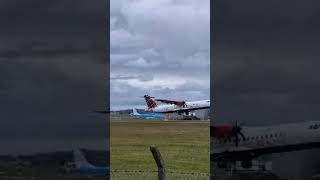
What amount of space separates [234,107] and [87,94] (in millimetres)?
1897

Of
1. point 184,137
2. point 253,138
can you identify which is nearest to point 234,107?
point 253,138

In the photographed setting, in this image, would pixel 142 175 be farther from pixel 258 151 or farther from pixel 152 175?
pixel 258 151

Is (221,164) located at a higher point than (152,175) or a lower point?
higher

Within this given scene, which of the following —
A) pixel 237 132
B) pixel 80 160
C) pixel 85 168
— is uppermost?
pixel 237 132

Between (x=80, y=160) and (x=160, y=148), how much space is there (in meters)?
5.85

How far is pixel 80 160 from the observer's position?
7969mm

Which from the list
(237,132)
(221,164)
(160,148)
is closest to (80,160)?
(221,164)

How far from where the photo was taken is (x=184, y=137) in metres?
18.9

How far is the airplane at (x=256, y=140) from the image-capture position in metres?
7.96

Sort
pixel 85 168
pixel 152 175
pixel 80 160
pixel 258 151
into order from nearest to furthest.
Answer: pixel 80 160, pixel 85 168, pixel 258 151, pixel 152 175

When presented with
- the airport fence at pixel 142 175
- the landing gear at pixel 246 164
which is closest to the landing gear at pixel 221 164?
the landing gear at pixel 246 164

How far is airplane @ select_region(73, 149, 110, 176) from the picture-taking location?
7.90 meters

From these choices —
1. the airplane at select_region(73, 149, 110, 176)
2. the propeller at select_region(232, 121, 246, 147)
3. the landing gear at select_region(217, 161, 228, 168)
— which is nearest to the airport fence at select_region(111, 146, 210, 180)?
the landing gear at select_region(217, 161, 228, 168)

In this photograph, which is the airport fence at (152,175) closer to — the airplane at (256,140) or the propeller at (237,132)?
the airplane at (256,140)
